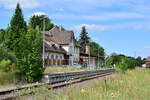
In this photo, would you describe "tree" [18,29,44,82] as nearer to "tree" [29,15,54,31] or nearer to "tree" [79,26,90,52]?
"tree" [29,15,54,31]

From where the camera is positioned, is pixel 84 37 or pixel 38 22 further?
pixel 84 37

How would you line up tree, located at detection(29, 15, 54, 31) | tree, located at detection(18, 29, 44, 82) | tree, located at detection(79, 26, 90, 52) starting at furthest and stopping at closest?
tree, located at detection(79, 26, 90, 52), tree, located at detection(29, 15, 54, 31), tree, located at detection(18, 29, 44, 82)

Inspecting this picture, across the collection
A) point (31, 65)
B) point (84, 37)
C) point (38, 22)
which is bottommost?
point (31, 65)

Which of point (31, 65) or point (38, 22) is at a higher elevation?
point (38, 22)

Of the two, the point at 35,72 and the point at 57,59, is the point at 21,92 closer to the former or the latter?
the point at 35,72

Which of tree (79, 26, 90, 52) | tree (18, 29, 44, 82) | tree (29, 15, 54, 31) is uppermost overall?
tree (29, 15, 54, 31)

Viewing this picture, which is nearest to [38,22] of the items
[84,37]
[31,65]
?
[84,37]

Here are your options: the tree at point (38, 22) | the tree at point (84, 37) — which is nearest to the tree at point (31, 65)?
the tree at point (38, 22)

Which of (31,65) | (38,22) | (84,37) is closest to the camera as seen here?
(31,65)

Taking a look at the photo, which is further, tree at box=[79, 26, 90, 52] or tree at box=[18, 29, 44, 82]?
tree at box=[79, 26, 90, 52]

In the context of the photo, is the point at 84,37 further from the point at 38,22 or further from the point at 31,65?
the point at 31,65

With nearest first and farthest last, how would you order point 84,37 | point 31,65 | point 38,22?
point 31,65, point 38,22, point 84,37

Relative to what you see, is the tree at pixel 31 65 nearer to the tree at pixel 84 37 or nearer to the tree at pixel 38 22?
the tree at pixel 38 22

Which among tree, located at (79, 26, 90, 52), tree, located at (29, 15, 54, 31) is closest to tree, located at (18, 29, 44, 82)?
tree, located at (29, 15, 54, 31)
